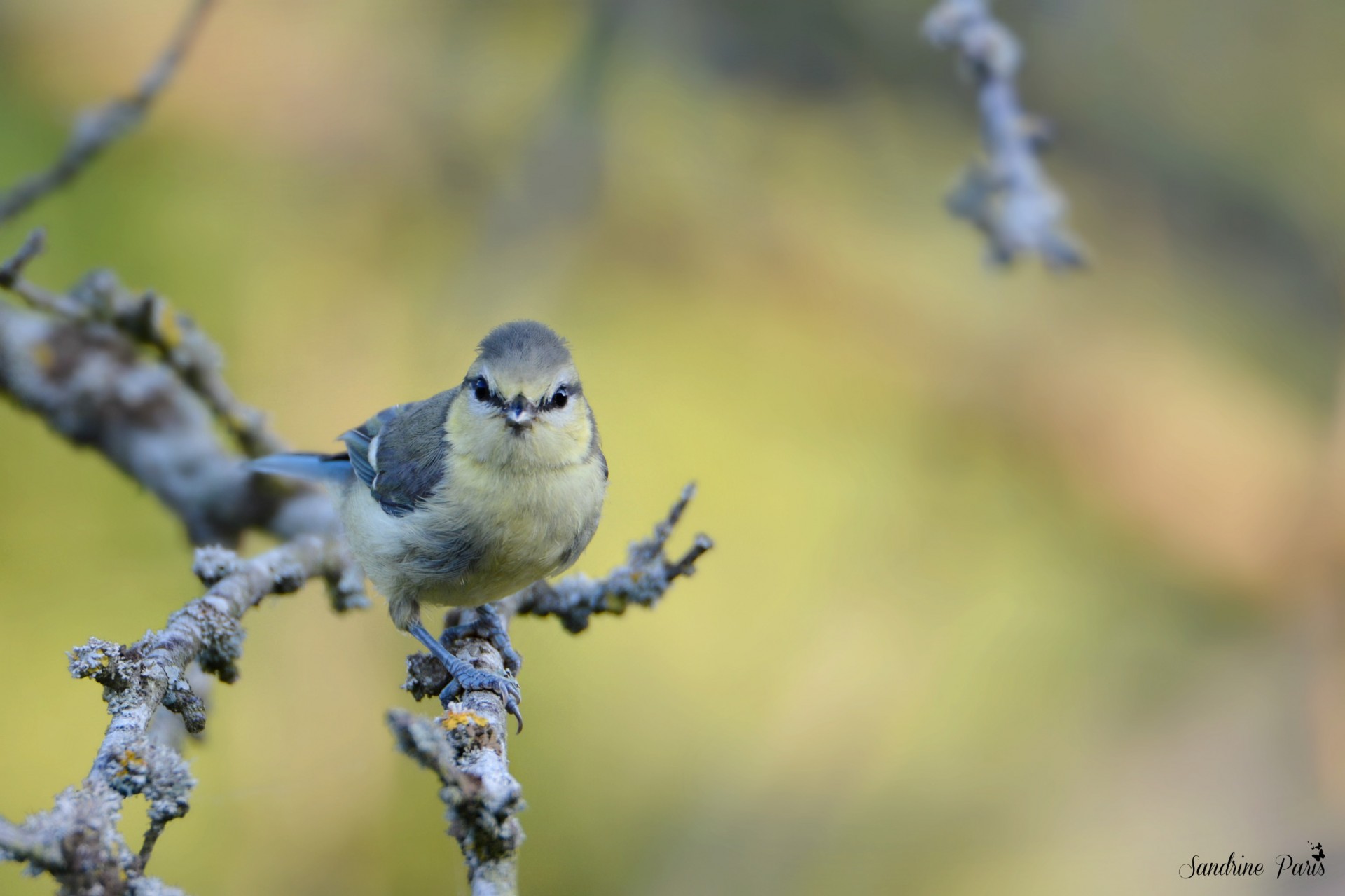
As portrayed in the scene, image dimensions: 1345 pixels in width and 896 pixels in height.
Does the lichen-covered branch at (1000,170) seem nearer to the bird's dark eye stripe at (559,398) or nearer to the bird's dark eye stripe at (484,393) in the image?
the bird's dark eye stripe at (559,398)

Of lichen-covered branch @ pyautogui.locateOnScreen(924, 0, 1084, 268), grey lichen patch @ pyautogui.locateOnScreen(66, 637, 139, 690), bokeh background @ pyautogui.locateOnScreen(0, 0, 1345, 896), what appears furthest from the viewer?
bokeh background @ pyautogui.locateOnScreen(0, 0, 1345, 896)

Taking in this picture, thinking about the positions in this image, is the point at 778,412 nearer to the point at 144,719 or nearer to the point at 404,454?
the point at 404,454

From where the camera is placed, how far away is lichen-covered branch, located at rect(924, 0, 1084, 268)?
6.60 feet

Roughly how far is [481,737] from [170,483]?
1497 millimetres

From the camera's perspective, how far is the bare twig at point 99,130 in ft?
7.27

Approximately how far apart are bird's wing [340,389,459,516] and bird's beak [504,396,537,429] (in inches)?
9.7

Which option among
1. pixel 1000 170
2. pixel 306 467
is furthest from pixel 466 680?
pixel 1000 170

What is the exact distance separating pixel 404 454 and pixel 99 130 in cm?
91

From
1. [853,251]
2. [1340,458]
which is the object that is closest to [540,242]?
[853,251]

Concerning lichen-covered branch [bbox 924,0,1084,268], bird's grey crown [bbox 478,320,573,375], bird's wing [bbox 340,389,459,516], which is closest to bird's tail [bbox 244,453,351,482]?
bird's wing [bbox 340,389,459,516]

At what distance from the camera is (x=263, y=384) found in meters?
3.79

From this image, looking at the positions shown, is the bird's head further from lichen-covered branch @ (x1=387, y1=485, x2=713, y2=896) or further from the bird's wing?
lichen-covered branch @ (x1=387, y1=485, x2=713, y2=896)

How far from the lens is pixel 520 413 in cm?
217

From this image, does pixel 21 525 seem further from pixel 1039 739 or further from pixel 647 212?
pixel 1039 739
